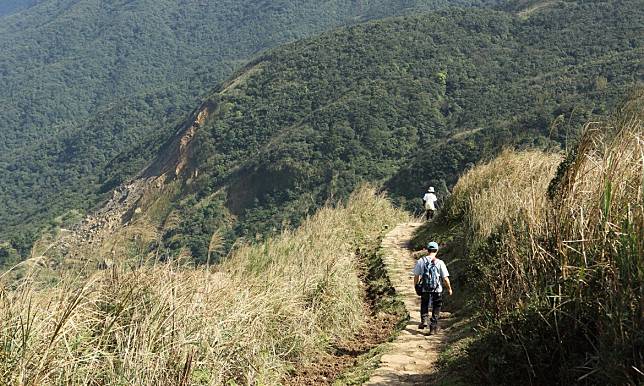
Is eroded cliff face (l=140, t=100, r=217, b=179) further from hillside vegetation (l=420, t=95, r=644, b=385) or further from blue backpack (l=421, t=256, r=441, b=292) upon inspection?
hillside vegetation (l=420, t=95, r=644, b=385)

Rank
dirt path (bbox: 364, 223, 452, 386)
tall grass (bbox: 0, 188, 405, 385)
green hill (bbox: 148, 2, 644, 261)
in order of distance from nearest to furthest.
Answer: tall grass (bbox: 0, 188, 405, 385)
dirt path (bbox: 364, 223, 452, 386)
green hill (bbox: 148, 2, 644, 261)

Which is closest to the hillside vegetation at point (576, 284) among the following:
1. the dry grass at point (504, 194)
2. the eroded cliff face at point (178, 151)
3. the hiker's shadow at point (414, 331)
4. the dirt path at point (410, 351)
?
the dry grass at point (504, 194)

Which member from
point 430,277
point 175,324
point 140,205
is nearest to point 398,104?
point 140,205

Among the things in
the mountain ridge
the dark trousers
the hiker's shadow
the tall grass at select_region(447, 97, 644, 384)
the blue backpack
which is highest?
the tall grass at select_region(447, 97, 644, 384)

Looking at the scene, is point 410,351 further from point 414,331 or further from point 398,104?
point 398,104

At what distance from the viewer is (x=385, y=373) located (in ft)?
16.2

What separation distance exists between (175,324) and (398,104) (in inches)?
2454

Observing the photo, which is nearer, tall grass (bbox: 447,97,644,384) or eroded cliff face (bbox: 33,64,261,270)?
tall grass (bbox: 447,97,644,384)

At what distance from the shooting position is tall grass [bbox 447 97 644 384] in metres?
2.94

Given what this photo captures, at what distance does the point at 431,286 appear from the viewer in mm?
6156

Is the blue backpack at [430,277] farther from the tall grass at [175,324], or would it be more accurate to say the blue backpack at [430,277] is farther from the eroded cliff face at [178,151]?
the eroded cliff face at [178,151]

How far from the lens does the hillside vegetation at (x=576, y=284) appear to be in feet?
9.66

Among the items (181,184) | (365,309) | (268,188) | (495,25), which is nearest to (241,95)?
(181,184)

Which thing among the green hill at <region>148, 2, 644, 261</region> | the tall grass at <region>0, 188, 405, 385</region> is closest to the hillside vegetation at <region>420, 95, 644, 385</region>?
the tall grass at <region>0, 188, 405, 385</region>
